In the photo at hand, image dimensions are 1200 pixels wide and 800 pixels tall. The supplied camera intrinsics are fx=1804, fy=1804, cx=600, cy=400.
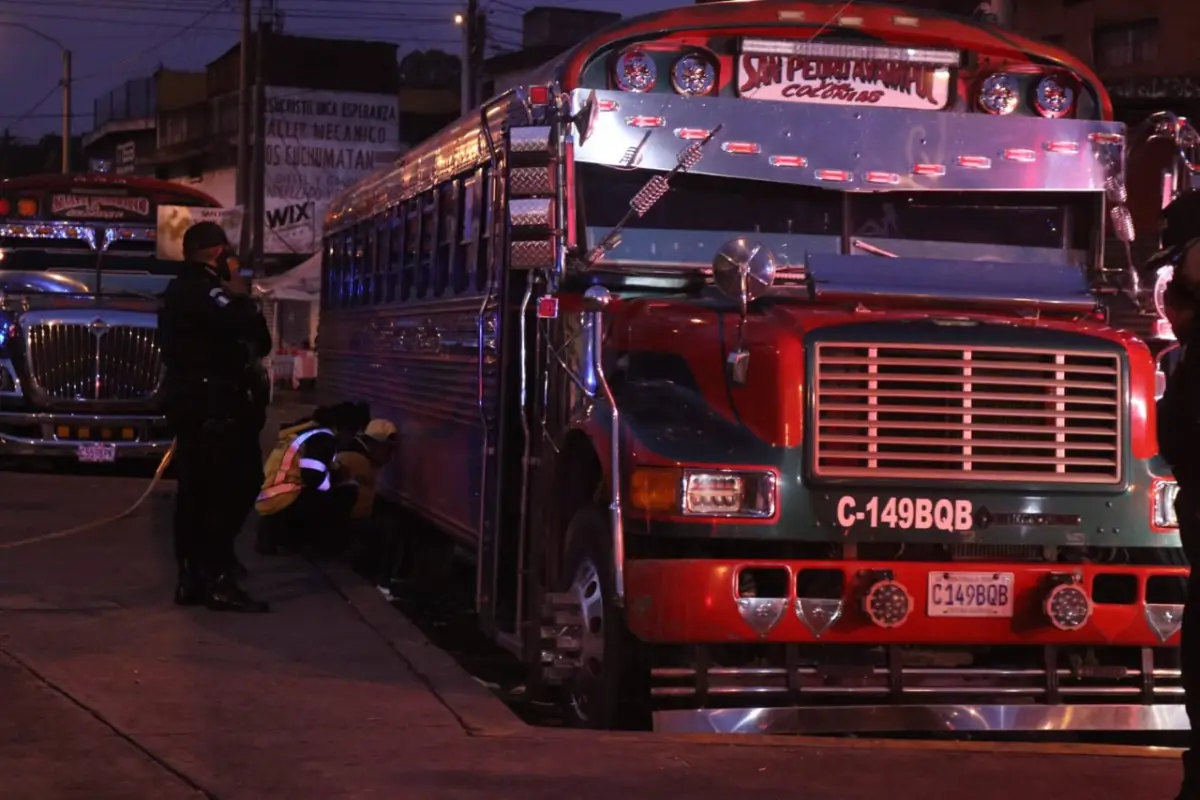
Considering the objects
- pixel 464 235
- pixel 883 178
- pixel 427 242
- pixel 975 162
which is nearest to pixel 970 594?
pixel 883 178

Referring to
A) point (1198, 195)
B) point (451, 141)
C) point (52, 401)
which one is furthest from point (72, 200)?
point (1198, 195)

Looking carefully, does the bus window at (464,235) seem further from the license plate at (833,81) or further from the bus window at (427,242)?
the license plate at (833,81)

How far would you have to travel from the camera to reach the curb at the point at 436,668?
264 inches

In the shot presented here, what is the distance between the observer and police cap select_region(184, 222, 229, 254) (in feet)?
29.1

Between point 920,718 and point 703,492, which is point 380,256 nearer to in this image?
point 703,492

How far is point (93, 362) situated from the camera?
52.9 feet

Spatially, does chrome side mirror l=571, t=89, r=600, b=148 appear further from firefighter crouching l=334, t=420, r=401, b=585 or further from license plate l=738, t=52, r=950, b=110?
firefighter crouching l=334, t=420, r=401, b=585

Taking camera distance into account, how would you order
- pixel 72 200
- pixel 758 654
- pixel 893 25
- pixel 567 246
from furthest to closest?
1. pixel 72 200
2. pixel 893 25
3. pixel 567 246
4. pixel 758 654

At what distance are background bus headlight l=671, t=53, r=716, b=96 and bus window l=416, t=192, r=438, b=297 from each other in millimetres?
2733

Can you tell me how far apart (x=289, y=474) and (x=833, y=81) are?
15.4 feet

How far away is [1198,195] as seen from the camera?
5.38 meters

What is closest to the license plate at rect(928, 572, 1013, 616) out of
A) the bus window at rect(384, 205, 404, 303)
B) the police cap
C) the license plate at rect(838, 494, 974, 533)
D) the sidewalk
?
the license plate at rect(838, 494, 974, 533)

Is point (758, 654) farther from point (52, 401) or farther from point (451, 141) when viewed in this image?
point (52, 401)

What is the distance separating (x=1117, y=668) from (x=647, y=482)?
1.99 meters
